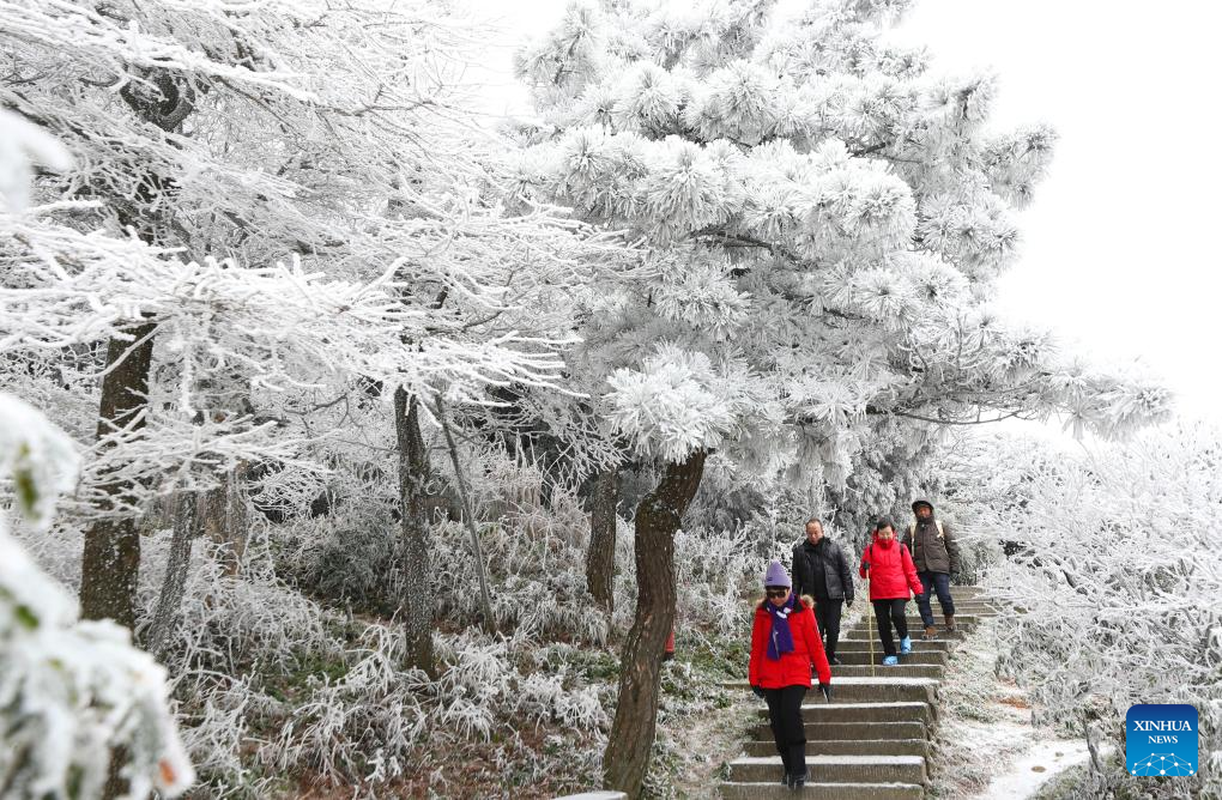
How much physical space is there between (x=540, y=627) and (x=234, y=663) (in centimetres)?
276

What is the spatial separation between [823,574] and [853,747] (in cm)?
149

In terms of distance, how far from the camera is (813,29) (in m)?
8.28

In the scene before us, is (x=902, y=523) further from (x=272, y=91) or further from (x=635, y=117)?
(x=272, y=91)

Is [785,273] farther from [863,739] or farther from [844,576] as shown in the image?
[863,739]

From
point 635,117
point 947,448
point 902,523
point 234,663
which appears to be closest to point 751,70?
point 635,117

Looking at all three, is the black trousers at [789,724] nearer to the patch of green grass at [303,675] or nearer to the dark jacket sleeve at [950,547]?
the patch of green grass at [303,675]

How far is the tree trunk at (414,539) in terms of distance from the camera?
269 inches

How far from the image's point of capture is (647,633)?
20.6 feet

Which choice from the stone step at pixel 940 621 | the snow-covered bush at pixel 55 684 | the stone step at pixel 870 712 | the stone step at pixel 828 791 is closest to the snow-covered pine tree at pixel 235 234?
the snow-covered bush at pixel 55 684

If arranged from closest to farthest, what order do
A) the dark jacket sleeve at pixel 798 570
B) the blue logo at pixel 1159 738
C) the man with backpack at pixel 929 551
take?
the blue logo at pixel 1159 738
the dark jacket sleeve at pixel 798 570
the man with backpack at pixel 929 551

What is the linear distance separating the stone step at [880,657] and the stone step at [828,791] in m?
2.28

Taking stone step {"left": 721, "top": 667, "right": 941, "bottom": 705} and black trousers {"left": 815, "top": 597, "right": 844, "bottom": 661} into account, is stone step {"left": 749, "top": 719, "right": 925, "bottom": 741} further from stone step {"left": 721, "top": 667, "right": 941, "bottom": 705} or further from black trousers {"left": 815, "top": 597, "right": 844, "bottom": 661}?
black trousers {"left": 815, "top": 597, "right": 844, "bottom": 661}

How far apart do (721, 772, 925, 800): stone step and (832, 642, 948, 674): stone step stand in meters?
2.28

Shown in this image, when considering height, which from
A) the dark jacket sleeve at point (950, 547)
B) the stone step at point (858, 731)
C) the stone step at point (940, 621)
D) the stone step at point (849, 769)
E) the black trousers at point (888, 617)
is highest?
the dark jacket sleeve at point (950, 547)
